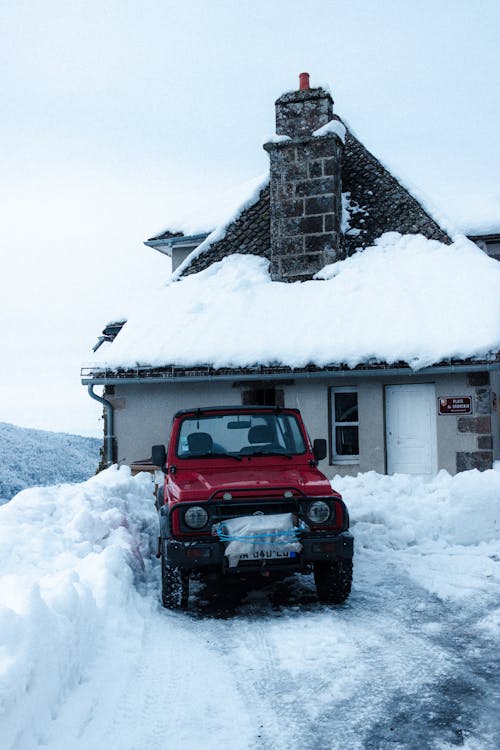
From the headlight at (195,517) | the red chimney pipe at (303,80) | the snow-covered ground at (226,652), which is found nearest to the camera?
the snow-covered ground at (226,652)

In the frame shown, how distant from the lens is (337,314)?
1412 centimetres

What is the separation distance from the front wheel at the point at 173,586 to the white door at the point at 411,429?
765cm

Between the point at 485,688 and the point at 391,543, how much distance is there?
484cm

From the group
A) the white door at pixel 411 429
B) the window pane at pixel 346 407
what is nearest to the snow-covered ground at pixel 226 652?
the white door at pixel 411 429

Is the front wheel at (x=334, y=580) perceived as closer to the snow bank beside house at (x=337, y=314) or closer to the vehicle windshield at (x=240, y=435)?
the vehicle windshield at (x=240, y=435)

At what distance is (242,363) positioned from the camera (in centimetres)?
1380

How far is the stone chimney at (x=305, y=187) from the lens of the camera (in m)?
15.6

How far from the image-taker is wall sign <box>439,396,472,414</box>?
13031 millimetres

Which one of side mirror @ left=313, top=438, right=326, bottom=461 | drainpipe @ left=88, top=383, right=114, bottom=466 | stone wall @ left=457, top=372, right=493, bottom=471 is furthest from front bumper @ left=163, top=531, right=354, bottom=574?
drainpipe @ left=88, top=383, right=114, bottom=466

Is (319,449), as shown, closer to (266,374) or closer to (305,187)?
(266,374)

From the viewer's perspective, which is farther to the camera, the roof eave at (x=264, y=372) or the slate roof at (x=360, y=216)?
the slate roof at (x=360, y=216)

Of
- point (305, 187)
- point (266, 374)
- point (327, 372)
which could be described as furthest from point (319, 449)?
point (305, 187)

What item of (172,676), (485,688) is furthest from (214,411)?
(485,688)

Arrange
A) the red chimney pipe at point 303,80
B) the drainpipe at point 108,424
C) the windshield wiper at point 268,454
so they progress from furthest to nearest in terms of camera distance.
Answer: the red chimney pipe at point 303,80 < the drainpipe at point 108,424 < the windshield wiper at point 268,454
